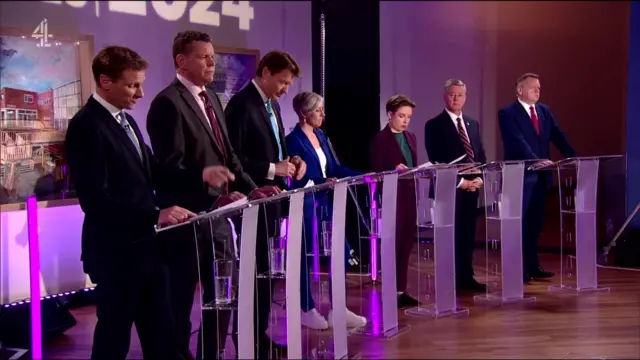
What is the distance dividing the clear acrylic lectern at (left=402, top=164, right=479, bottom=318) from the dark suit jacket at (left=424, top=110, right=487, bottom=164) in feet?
2.36

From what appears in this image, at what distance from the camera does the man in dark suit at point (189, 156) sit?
323 cm

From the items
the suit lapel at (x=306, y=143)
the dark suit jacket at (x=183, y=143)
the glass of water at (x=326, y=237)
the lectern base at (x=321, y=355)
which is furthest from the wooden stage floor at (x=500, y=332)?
the suit lapel at (x=306, y=143)

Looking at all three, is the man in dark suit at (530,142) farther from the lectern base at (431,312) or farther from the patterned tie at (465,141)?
the lectern base at (431,312)

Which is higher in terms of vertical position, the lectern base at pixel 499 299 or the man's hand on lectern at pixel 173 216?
the man's hand on lectern at pixel 173 216

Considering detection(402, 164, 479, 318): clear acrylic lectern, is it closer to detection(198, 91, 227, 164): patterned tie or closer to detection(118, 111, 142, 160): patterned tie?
detection(198, 91, 227, 164): patterned tie

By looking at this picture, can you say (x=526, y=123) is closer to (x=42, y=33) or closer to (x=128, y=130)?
(x=42, y=33)

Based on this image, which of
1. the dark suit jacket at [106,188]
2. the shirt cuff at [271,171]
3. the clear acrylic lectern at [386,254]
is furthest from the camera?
the clear acrylic lectern at [386,254]

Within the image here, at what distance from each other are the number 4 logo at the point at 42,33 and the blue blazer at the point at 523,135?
3.19 meters

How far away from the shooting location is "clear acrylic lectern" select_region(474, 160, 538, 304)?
488 cm

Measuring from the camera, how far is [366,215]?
14.1 ft

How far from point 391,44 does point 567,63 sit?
6.98ft

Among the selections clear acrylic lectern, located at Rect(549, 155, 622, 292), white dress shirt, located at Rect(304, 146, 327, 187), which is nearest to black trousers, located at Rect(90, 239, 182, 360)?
white dress shirt, located at Rect(304, 146, 327, 187)

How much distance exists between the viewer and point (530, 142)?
5730mm

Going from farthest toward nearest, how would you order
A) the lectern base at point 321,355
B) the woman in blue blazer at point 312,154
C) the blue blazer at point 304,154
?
the blue blazer at point 304,154 < the woman in blue blazer at point 312,154 < the lectern base at point 321,355
